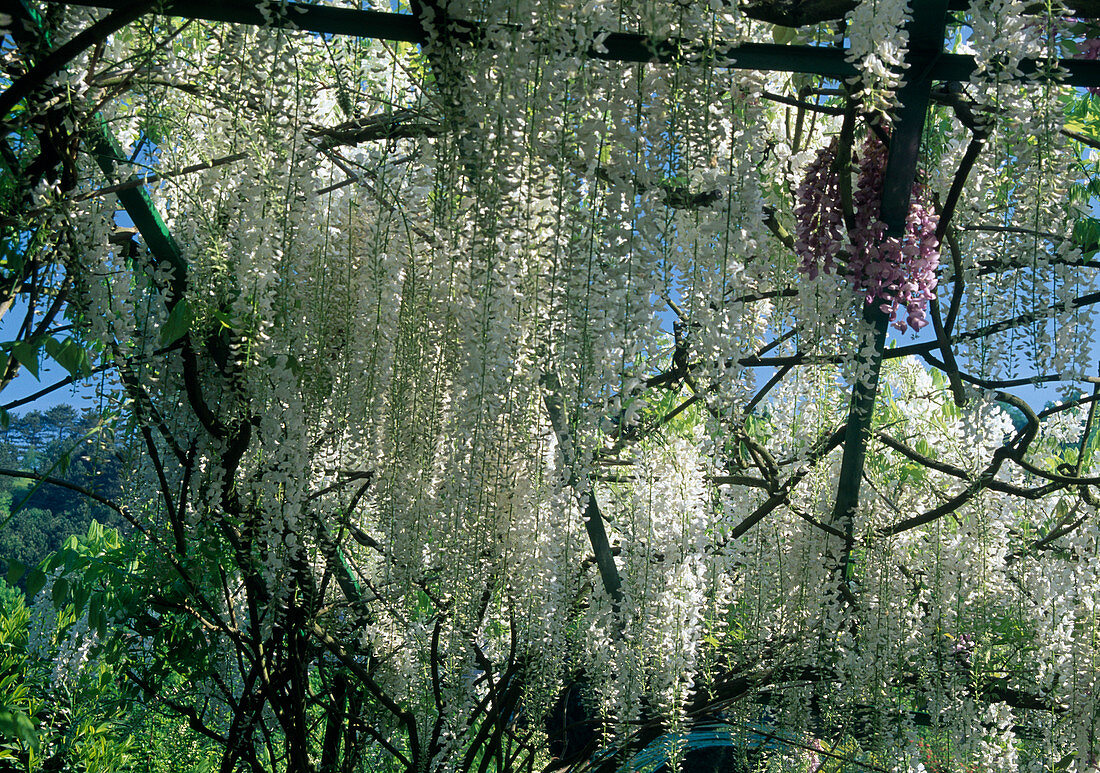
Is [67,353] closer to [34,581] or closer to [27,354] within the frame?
[27,354]

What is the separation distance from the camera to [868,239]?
1.97m

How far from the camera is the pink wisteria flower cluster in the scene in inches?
77.0

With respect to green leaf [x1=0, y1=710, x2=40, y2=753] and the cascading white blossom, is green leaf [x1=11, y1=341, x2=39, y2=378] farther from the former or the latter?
green leaf [x1=0, y1=710, x2=40, y2=753]

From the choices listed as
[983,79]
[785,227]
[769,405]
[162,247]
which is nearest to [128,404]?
[162,247]

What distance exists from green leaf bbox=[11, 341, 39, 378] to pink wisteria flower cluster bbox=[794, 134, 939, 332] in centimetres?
165

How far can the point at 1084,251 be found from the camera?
210cm

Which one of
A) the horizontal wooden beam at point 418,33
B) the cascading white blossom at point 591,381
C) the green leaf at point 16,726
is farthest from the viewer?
the cascading white blossom at point 591,381

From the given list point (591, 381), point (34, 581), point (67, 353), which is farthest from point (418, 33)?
point (34, 581)

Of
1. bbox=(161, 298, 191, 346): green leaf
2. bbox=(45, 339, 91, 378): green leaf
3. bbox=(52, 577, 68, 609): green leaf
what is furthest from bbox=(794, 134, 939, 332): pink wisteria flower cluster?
bbox=(52, 577, 68, 609): green leaf

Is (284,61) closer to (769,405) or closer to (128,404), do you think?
(128,404)

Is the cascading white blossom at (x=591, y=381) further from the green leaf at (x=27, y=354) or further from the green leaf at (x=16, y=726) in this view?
the green leaf at (x=16, y=726)

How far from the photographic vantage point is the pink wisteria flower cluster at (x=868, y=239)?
6.42 feet

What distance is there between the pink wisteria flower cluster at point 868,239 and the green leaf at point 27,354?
1652mm

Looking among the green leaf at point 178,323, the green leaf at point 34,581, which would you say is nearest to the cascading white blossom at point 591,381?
Result: the green leaf at point 178,323
